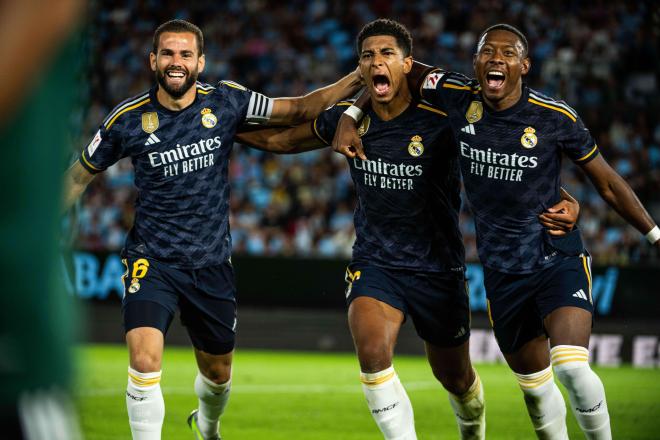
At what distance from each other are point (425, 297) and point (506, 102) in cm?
129

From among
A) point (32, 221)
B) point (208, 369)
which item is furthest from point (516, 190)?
point (32, 221)

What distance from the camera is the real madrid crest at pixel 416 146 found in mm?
6422

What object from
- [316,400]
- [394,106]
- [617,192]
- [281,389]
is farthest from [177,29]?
[281,389]

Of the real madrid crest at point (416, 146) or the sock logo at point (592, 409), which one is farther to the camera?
the real madrid crest at point (416, 146)

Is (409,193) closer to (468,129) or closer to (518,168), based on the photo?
(468,129)

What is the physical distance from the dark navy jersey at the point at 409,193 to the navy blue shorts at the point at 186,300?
92 cm

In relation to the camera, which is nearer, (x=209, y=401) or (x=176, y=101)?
(x=176, y=101)

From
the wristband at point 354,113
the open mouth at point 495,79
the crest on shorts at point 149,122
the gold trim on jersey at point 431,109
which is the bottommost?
the crest on shorts at point 149,122

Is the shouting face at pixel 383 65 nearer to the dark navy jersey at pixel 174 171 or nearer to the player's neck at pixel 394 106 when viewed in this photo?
the player's neck at pixel 394 106

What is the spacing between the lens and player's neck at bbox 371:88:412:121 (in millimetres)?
6539

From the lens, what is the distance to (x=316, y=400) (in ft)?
34.8

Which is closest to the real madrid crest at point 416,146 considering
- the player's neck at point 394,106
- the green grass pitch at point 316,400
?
the player's neck at point 394,106

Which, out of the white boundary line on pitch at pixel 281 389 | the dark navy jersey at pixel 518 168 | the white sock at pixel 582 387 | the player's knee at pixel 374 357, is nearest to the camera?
the white sock at pixel 582 387

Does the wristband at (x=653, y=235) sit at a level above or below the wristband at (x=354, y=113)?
below
